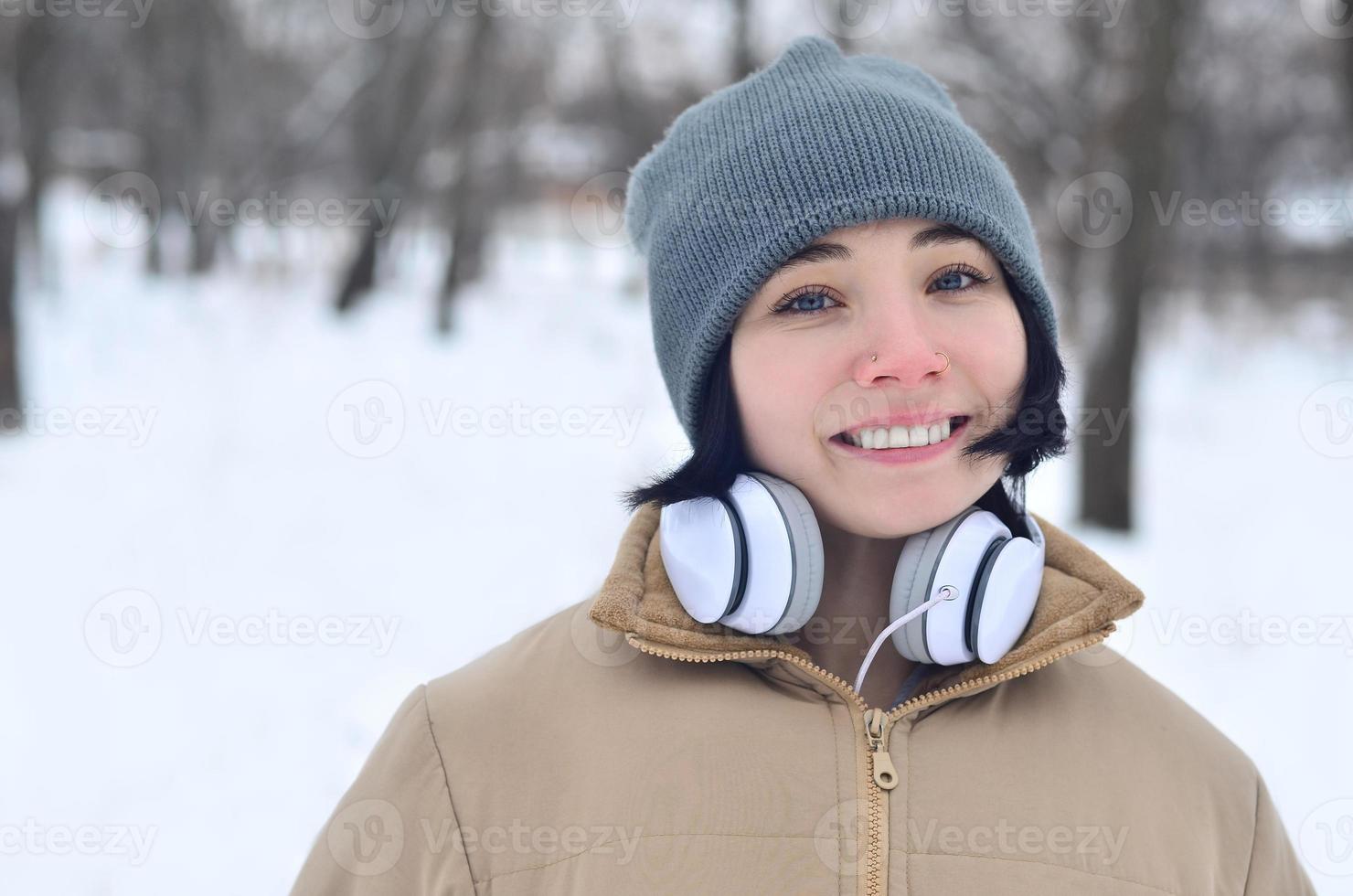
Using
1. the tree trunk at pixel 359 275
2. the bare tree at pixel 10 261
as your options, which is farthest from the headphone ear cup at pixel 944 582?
the tree trunk at pixel 359 275

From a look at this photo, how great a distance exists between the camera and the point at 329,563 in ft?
18.4

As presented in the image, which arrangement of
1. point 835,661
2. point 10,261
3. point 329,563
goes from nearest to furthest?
point 835,661
point 329,563
point 10,261

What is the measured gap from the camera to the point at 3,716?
12.8 ft

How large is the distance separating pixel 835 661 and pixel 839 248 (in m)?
0.63

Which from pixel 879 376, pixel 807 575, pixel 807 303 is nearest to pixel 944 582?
pixel 807 575

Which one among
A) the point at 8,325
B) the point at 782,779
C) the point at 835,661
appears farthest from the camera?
the point at 8,325

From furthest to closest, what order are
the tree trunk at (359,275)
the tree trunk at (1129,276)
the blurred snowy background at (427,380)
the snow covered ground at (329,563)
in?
the tree trunk at (359,275) → the tree trunk at (1129,276) → the blurred snowy background at (427,380) → the snow covered ground at (329,563)

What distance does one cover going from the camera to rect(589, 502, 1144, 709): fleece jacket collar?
1461mm

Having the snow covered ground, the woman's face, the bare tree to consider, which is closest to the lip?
the woman's face

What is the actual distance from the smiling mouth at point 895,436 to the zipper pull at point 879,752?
14.4 inches

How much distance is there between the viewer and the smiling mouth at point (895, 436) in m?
1.50

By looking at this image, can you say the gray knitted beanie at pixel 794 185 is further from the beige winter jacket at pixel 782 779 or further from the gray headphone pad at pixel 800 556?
the beige winter jacket at pixel 782 779

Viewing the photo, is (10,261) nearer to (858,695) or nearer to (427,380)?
(427,380)

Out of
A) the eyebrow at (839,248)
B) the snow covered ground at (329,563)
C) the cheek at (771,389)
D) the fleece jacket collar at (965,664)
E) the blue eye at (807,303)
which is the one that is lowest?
the snow covered ground at (329,563)
